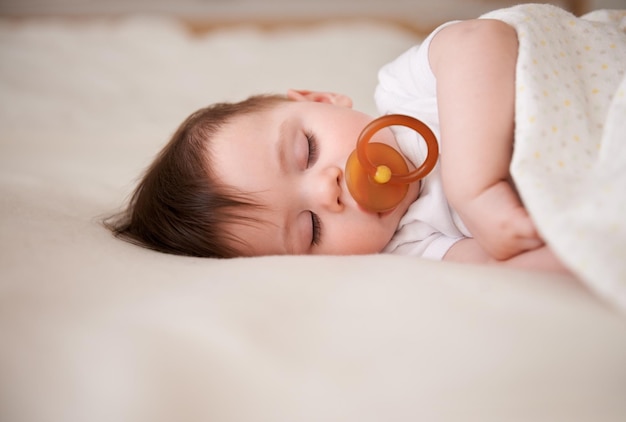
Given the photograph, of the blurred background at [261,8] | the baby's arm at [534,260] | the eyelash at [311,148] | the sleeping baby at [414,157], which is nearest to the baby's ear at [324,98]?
the sleeping baby at [414,157]

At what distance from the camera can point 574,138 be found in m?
0.71

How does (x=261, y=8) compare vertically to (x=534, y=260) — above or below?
above

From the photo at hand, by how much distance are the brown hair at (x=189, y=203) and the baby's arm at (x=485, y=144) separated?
0.32 metres

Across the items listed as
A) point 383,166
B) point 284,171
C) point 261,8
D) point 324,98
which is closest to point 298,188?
point 284,171

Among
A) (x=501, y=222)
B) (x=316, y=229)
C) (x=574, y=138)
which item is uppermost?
(x=574, y=138)

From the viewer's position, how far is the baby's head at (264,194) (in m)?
0.91

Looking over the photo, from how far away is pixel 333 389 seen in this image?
0.56m

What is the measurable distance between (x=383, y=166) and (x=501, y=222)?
0.21 m

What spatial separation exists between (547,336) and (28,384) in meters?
0.51

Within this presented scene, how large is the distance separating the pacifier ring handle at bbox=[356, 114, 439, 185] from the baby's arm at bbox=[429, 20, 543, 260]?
0.06m

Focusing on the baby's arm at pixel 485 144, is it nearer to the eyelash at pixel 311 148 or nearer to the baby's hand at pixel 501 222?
the baby's hand at pixel 501 222

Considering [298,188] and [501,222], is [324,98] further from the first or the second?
[501,222]

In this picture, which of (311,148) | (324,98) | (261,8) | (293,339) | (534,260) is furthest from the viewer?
(261,8)

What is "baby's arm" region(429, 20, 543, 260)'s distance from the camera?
0.73 meters
